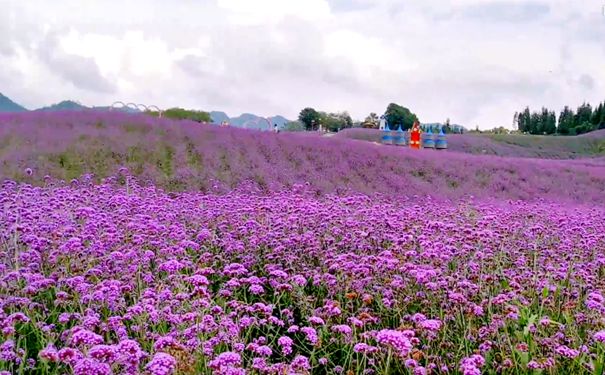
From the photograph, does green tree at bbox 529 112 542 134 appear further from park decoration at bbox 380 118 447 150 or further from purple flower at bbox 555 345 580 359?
purple flower at bbox 555 345 580 359

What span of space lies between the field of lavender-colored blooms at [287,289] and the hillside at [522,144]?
3869 cm

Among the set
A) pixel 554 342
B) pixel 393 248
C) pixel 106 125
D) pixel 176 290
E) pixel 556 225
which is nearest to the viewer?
pixel 554 342

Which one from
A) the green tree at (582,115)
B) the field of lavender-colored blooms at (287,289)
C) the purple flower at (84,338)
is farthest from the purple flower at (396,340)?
the green tree at (582,115)

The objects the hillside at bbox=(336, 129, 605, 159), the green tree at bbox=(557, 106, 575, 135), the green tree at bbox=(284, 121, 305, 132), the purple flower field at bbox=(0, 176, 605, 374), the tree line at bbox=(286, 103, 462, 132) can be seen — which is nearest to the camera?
the purple flower field at bbox=(0, 176, 605, 374)

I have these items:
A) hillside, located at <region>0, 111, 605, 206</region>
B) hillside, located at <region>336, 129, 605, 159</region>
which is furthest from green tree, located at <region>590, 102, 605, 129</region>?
hillside, located at <region>0, 111, 605, 206</region>

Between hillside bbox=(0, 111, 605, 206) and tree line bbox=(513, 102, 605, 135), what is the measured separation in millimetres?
64321

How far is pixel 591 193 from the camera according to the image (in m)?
20.6

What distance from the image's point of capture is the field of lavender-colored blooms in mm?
4105

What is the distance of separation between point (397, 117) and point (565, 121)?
24.3 m

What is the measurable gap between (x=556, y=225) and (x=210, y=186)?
25.7 feet

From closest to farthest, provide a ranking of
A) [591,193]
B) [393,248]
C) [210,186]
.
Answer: [393,248]
[210,186]
[591,193]

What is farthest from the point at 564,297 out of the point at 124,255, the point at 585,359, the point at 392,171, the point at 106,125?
the point at 106,125

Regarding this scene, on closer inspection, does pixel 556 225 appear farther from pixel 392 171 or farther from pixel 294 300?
pixel 392 171

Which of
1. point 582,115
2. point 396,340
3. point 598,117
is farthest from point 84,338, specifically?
point 582,115
